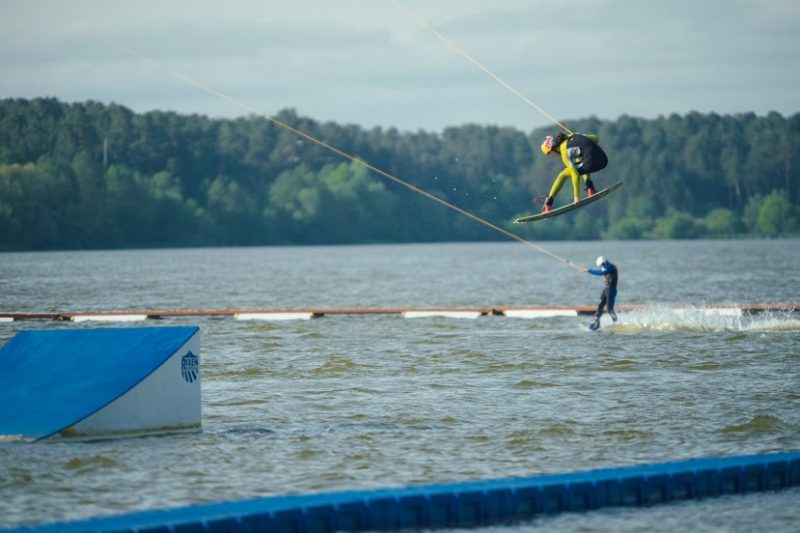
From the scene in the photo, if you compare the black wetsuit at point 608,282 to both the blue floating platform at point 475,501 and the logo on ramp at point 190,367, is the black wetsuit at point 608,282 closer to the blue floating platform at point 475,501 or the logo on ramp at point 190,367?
the logo on ramp at point 190,367

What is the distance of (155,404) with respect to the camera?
18.8 m

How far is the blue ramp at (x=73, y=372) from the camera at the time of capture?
60.1ft

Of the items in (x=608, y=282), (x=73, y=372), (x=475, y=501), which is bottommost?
(x=475, y=501)

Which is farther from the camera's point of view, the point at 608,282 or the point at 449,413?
the point at 608,282

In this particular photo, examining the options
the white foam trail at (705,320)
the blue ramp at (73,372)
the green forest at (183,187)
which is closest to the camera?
the blue ramp at (73,372)

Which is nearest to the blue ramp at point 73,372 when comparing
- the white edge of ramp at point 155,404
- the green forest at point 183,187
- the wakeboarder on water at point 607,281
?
the white edge of ramp at point 155,404

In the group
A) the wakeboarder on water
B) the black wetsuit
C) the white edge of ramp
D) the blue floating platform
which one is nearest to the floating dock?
the wakeboarder on water

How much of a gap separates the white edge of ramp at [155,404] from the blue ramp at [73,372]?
0.12m

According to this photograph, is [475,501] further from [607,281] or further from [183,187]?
[183,187]

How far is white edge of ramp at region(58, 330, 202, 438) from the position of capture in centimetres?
1836

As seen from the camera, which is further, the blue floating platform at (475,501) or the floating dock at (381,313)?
the floating dock at (381,313)

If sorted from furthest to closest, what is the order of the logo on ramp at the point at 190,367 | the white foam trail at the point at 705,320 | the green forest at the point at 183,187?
the green forest at the point at 183,187 < the white foam trail at the point at 705,320 < the logo on ramp at the point at 190,367

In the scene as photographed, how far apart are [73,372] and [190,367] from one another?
160cm

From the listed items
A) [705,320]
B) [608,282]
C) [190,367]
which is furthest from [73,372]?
[705,320]
